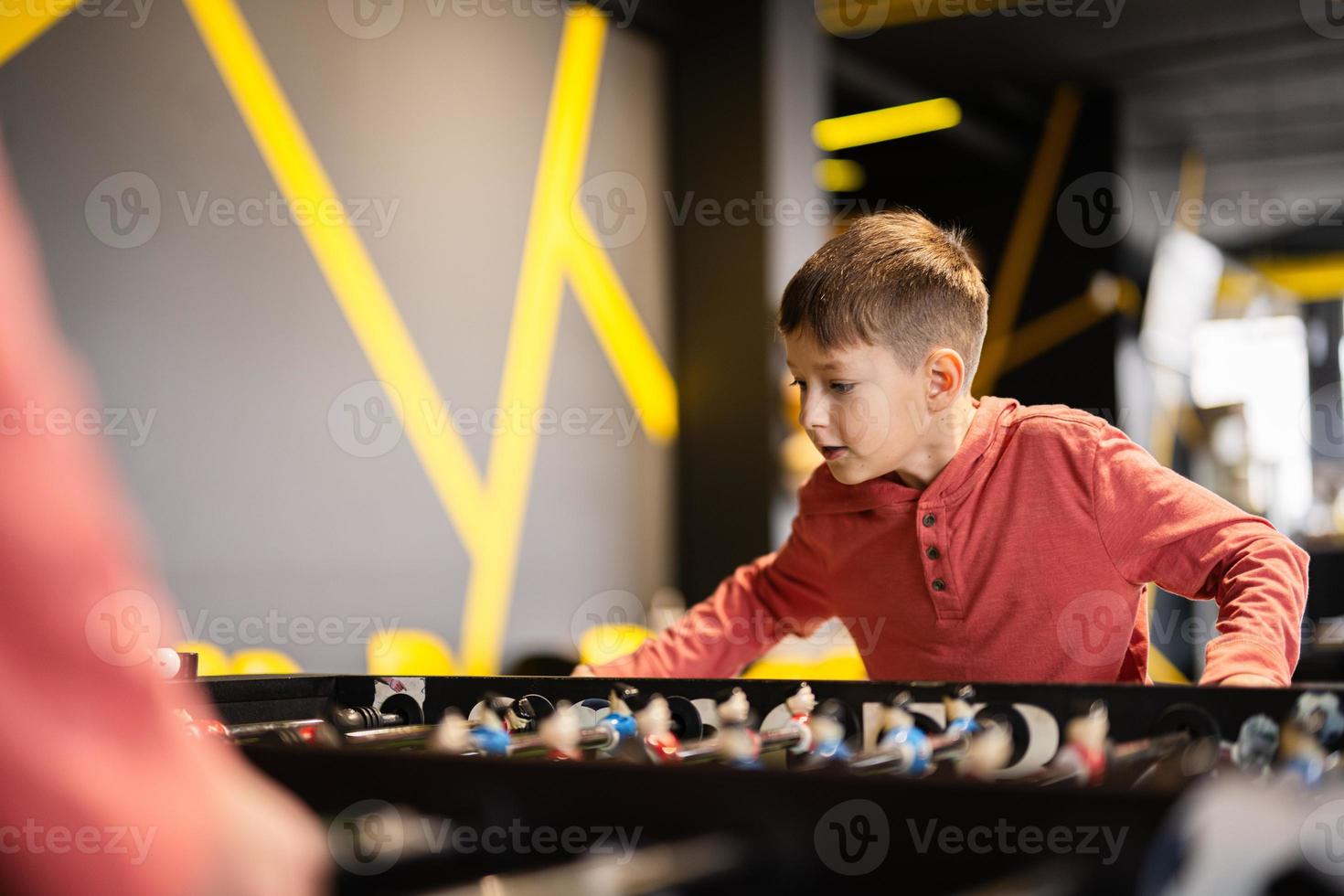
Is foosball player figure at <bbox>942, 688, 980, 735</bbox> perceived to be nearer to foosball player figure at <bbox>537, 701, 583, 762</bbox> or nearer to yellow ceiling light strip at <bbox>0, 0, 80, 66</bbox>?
foosball player figure at <bbox>537, 701, 583, 762</bbox>

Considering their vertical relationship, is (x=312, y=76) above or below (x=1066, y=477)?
above

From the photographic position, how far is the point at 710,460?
4.32 metres

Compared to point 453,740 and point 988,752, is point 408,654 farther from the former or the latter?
point 988,752

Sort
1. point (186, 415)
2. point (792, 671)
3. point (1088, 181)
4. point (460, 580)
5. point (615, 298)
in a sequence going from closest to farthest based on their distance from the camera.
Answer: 1. point (186, 415)
2. point (460, 580)
3. point (792, 671)
4. point (615, 298)
5. point (1088, 181)

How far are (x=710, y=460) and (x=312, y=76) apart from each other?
1812 millimetres

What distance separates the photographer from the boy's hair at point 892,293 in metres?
1.79

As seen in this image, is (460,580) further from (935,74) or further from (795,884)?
(935,74)

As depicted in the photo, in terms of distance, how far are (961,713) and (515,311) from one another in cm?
266

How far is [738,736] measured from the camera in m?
1.22

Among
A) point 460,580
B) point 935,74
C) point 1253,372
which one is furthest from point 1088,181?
point 460,580

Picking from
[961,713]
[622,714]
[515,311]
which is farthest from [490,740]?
[515,311]

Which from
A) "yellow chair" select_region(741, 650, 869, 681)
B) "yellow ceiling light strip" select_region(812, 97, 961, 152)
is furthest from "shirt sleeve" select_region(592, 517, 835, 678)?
"yellow ceiling light strip" select_region(812, 97, 961, 152)

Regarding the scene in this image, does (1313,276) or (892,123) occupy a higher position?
(892,123)

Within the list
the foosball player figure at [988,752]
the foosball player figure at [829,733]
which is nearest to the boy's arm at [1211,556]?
the foosball player figure at [988,752]
